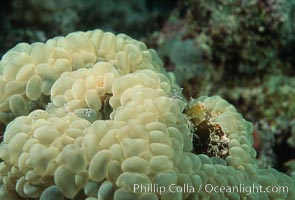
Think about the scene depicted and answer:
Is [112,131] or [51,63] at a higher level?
[51,63]

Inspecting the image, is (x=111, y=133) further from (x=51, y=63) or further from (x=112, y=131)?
(x=51, y=63)

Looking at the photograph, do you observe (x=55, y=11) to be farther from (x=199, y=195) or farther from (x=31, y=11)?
(x=199, y=195)

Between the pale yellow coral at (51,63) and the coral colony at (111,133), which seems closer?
the coral colony at (111,133)

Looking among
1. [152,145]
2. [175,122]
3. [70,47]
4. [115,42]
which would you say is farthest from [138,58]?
[152,145]

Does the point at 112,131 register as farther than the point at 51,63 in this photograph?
No

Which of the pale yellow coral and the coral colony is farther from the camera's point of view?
the pale yellow coral

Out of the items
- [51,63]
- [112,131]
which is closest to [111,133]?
[112,131]

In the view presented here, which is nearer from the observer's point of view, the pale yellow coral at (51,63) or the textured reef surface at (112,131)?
the textured reef surface at (112,131)

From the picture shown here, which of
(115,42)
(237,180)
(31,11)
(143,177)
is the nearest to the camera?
(143,177)
